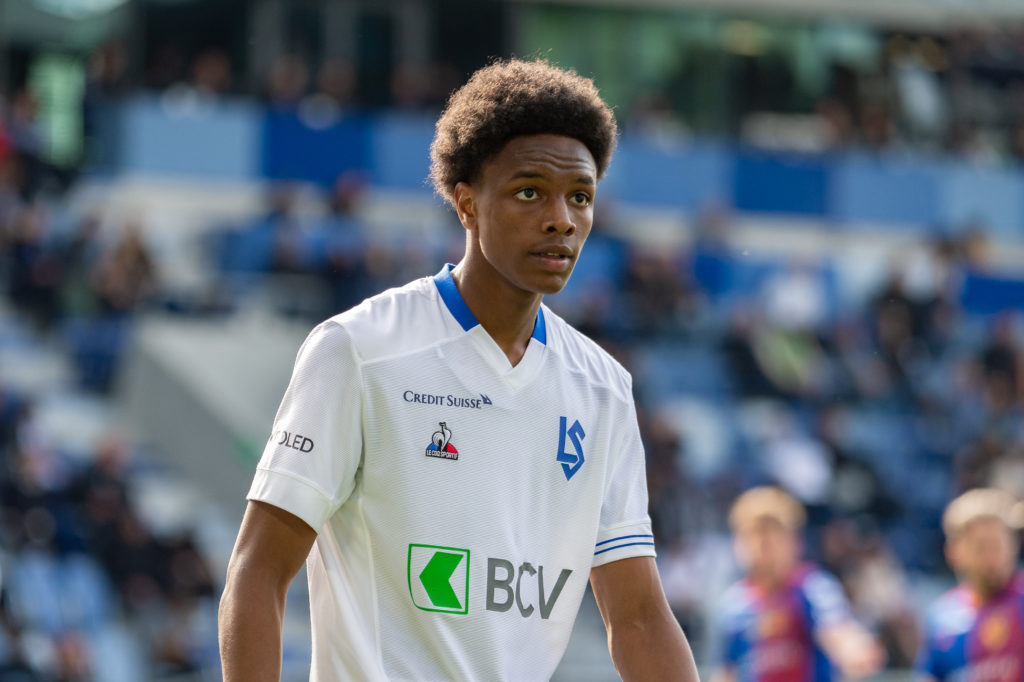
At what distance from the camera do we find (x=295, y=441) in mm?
2988

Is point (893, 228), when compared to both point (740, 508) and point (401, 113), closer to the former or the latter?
point (401, 113)

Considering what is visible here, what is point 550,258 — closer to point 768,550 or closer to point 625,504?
point 625,504

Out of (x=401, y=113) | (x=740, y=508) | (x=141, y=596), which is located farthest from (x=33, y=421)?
(x=401, y=113)

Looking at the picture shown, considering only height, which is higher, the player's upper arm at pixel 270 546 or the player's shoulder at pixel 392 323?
the player's shoulder at pixel 392 323

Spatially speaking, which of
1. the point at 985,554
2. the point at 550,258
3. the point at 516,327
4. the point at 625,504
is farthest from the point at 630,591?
the point at 985,554

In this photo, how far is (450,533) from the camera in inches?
121

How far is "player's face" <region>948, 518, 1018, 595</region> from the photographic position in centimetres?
729

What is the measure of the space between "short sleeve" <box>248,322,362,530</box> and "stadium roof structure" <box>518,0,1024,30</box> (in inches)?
813

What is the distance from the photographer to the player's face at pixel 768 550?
26.3ft

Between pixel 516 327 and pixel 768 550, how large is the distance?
201 inches

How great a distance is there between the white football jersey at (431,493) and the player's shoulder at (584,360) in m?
0.10

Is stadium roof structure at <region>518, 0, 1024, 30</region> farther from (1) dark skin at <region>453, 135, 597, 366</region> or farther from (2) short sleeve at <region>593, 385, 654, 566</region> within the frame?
(1) dark skin at <region>453, 135, 597, 366</region>

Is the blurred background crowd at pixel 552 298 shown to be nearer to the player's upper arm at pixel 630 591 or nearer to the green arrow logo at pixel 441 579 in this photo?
the player's upper arm at pixel 630 591

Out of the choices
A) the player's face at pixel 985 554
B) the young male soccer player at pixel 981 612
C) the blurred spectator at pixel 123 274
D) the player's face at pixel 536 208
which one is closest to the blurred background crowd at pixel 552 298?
the blurred spectator at pixel 123 274
